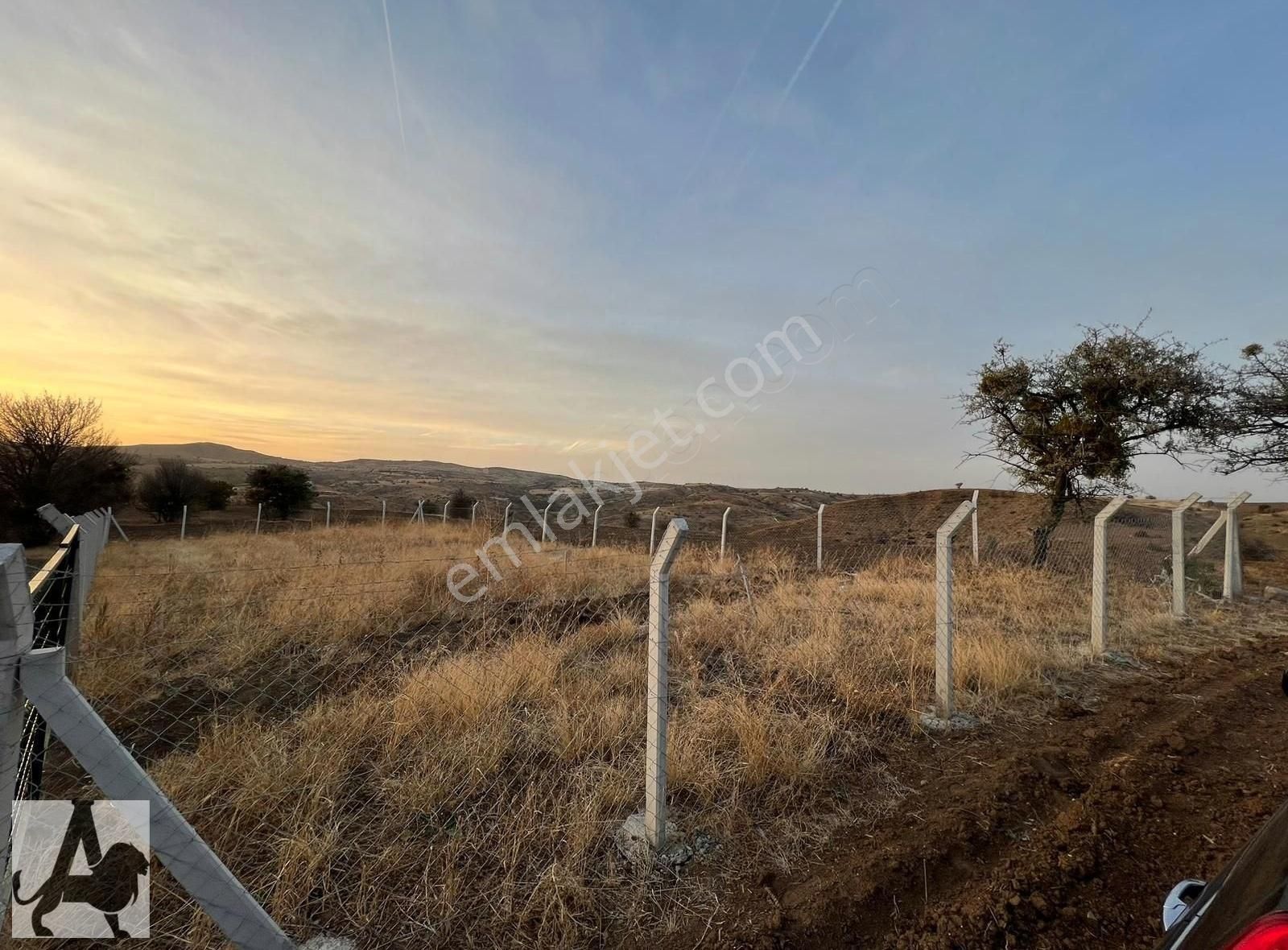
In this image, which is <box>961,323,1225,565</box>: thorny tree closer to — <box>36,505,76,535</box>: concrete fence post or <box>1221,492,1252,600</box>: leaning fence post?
<box>1221,492,1252,600</box>: leaning fence post

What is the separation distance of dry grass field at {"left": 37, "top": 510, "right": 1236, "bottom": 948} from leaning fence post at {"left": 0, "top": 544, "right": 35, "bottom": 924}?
42.3 inches

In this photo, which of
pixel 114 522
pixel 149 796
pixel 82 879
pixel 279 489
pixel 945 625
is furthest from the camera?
pixel 279 489

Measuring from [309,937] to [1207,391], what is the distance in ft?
50.6

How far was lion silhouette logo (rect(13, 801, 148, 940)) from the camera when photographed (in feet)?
6.95

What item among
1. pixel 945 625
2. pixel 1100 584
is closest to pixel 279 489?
pixel 945 625

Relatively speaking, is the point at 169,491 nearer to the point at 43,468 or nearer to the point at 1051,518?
the point at 43,468

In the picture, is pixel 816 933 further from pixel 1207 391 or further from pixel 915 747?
pixel 1207 391

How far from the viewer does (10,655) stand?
1404mm

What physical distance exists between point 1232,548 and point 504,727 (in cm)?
1222

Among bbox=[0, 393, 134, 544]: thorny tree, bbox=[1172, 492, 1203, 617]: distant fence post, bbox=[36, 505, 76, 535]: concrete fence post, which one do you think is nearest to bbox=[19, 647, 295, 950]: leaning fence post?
bbox=[36, 505, 76, 535]: concrete fence post

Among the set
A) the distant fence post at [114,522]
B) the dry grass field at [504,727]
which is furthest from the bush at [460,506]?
the dry grass field at [504,727]

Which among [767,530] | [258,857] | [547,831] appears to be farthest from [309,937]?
[767,530]

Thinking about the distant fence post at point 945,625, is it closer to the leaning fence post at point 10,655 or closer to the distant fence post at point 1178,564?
the leaning fence post at point 10,655

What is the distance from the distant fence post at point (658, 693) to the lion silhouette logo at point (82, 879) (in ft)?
6.87
